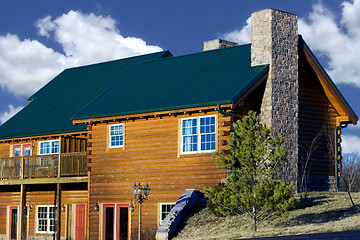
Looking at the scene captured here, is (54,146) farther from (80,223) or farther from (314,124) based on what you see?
(314,124)

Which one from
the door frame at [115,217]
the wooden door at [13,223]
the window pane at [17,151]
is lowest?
the wooden door at [13,223]

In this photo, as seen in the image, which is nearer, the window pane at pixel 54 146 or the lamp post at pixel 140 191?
the lamp post at pixel 140 191

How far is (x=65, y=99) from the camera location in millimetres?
41469

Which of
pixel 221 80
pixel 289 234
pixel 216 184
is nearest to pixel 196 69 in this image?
pixel 221 80

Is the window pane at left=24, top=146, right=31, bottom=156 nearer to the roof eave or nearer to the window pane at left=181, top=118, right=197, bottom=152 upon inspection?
the roof eave

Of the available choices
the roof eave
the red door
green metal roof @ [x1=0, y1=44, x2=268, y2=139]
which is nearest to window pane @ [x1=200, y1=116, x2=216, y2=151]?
the roof eave

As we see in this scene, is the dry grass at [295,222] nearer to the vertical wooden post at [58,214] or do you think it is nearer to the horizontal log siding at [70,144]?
the vertical wooden post at [58,214]

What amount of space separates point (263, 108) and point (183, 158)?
170 inches

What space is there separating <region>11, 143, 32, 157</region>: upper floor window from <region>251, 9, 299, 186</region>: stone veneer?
16489 millimetres

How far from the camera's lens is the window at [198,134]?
29250mm

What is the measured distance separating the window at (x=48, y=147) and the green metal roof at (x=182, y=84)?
495cm

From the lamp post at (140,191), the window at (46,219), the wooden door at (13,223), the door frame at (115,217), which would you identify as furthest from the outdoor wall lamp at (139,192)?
the wooden door at (13,223)

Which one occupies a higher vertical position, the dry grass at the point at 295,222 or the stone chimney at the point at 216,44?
the stone chimney at the point at 216,44

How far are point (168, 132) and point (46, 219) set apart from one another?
40.3ft
